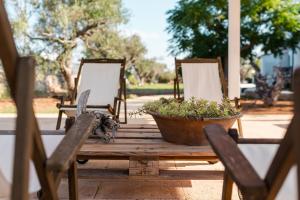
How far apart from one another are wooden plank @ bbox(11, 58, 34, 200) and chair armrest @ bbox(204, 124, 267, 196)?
52cm

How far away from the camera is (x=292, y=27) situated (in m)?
9.27

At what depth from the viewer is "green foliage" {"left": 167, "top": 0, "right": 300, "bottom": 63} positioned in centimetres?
921

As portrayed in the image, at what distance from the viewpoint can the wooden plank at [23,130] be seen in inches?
30.9

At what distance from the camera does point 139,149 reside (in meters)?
2.23

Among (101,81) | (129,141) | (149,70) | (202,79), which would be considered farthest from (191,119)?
(149,70)

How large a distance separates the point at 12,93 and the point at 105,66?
3.48m

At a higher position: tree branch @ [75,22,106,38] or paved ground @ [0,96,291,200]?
tree branch @ [75,22,106,38]

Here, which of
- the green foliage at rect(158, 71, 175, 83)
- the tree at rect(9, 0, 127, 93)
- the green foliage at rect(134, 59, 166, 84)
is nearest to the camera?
the tree at rect(9, 0, 127, 93)

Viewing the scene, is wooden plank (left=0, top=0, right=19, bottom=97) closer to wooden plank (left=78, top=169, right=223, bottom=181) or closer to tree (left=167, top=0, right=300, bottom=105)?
wooden plank (left=78, top=169, right=223, bottom=181)

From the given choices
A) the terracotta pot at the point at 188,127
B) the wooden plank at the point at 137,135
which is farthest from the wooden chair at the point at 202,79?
the terracotta pot at the point at 188,127

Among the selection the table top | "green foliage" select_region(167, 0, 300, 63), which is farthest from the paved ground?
"green foliage" select_region(167, 0, 300, 63)

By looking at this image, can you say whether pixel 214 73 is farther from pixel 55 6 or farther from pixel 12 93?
pixel 55 6

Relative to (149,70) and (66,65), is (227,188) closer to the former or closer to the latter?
(66,65)

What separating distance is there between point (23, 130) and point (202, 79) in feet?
12.0
